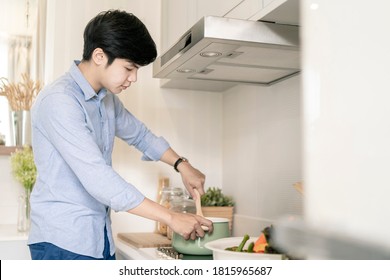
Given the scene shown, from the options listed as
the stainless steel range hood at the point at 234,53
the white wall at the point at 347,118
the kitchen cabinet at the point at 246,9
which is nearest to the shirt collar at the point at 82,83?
the stainless steel range hood at the point at 234,53

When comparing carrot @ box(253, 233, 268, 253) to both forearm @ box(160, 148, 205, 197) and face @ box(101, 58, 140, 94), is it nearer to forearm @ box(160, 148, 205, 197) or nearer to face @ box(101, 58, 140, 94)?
forearm @ box(160, 148, 205, 197)

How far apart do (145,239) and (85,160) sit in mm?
608

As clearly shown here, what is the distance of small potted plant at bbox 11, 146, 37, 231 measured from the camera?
1384 mm

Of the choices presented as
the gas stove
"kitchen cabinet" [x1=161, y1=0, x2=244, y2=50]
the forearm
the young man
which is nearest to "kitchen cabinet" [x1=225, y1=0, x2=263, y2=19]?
"kitchen cabinet" [x1=161, y1=0, x2=244, y2=50]

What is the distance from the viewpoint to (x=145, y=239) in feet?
4.52

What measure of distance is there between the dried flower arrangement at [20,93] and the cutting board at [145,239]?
0.57 meters

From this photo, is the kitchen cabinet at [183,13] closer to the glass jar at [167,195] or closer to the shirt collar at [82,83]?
the shirt collar at [82,83]

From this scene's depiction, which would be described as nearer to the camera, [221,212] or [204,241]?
[204,241]

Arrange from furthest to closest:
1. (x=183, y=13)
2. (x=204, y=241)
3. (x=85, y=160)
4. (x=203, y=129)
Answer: (x=203, y=129) → (x=183, y=13) → (x=204, y=241) → (x=85, y=160)

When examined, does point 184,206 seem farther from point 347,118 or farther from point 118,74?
point 347,118

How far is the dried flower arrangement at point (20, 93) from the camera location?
1.53 metres

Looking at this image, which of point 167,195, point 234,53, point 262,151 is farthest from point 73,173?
point 262,151
